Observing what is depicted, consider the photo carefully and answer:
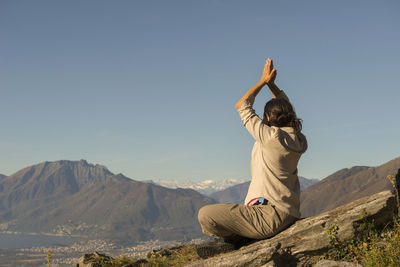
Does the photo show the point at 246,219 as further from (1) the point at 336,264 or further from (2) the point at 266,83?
(2) the point at 266,83

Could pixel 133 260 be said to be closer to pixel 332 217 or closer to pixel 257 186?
pixel 257 186

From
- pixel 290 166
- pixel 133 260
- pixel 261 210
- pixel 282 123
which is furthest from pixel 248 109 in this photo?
pixel 133 260

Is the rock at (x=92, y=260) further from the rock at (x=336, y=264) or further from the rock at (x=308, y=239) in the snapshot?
the rock at (x=336, y=264)

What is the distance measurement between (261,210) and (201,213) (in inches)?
51.0

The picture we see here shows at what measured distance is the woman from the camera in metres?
7.52

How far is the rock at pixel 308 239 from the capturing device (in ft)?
25.3

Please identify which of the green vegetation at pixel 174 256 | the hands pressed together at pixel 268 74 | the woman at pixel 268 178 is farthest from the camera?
the green vegetation at pixel 174 256

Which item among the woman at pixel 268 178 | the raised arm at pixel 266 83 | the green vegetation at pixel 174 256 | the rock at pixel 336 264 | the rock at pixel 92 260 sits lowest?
the rock at pixel 336 264

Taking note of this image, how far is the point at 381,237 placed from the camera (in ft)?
26.3

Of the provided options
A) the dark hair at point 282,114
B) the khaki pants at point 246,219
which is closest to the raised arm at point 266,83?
the dark hair at point 282,114

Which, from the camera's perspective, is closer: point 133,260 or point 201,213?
point 201,213

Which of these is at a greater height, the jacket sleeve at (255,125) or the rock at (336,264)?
the jacket sleeve at (255,125)

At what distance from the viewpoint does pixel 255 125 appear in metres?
7.46

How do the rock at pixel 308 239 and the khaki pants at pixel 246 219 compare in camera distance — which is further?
the khaki pants at pixel 246 219
